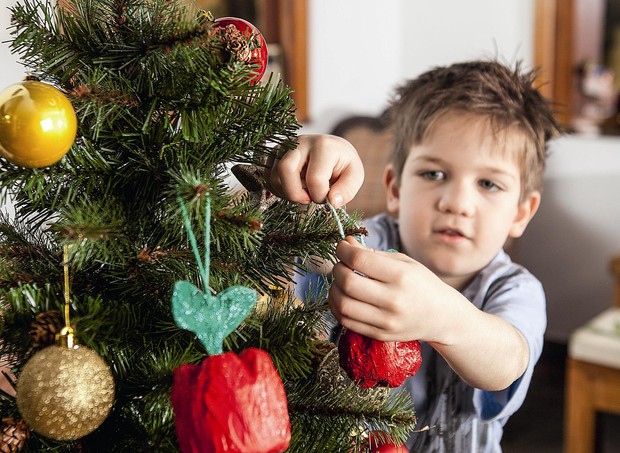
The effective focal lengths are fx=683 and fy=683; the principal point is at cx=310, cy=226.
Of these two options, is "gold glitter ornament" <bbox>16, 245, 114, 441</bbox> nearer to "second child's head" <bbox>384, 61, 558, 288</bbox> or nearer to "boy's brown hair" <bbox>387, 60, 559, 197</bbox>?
"second child's head" <bbox>384, 61, 558, 288</bbox>

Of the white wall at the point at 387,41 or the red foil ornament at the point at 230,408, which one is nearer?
the red foil ornament at the point at 230,408

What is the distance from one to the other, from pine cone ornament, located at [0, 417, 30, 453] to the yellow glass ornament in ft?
0.13

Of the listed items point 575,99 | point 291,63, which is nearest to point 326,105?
point 291,63

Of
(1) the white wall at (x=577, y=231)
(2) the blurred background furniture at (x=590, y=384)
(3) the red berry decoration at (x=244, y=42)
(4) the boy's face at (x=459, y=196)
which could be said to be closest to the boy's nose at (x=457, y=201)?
(4) the boy's face at (x=459, y=196)

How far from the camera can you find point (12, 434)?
45 cm

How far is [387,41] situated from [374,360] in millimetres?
2773

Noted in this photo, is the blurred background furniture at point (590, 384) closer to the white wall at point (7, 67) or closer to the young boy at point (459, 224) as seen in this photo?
the young boy at point (459, 224)

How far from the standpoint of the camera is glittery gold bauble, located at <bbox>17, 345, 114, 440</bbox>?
16.2 inches

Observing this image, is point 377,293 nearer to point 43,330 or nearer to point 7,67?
point 43,330

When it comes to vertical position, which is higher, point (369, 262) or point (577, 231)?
point (369, 262)

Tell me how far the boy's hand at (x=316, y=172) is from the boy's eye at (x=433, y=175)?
0.35 m

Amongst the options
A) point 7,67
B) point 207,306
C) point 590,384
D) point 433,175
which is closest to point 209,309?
point 207,306

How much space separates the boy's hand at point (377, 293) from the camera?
47 centimetres

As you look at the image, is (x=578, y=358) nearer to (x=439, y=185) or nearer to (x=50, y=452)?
(x=439, y=185)
